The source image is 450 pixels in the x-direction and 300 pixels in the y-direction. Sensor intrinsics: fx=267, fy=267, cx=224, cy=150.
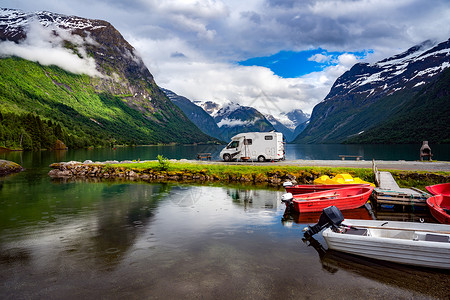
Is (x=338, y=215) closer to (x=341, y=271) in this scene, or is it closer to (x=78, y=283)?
(x=341, y=271)

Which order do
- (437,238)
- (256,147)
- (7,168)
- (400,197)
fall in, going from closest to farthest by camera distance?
1. (437,238)
2. (400,197)
3. (7,168)
4. (256,147)

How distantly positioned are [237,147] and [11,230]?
33.4 meters

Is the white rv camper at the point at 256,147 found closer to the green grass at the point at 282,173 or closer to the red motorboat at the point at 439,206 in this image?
the green grass at the point at 282,173

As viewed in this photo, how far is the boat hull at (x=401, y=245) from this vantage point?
393 inches

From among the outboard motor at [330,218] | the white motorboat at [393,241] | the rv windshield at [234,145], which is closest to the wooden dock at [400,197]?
the white motorboat at [393,241]

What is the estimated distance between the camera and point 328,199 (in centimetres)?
1905

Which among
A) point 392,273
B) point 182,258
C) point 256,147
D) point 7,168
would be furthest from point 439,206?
point 7,168

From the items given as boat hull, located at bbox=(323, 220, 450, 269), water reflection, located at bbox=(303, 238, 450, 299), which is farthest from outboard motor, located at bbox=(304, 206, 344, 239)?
water reflection, located at bbox=(303, 238, 450, 299)

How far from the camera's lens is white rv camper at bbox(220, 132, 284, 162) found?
4334 cm

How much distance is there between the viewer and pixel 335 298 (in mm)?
8492

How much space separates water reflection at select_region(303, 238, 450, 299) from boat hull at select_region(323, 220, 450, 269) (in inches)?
10.6

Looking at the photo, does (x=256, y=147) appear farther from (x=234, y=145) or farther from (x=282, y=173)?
(x=282, y=173)

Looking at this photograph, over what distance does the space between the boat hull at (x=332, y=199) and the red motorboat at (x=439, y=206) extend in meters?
3.88

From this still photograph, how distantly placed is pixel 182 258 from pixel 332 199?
12.2 m
